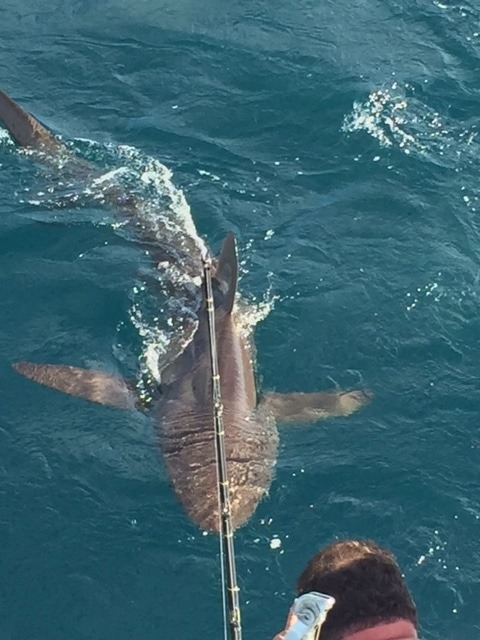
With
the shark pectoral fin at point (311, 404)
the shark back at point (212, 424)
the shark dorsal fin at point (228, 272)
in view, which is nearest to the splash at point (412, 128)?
the shark dorsal fin at point (228, 272)

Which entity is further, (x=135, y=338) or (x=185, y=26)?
(x=185, y=26)

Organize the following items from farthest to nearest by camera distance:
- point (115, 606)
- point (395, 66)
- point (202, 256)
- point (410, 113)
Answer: point (395, 66)
point (410, 113)
point (202, 256)
point (115, 606)

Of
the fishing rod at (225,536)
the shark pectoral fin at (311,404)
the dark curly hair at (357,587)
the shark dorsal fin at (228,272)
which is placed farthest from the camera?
the shark dorsal fin at (228,272)

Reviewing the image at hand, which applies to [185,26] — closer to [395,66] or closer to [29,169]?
[395,66]

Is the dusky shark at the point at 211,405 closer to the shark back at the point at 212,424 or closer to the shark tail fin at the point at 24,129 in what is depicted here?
the shark back at the point at 212,424

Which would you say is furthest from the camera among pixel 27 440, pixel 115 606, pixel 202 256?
pixel 202 256

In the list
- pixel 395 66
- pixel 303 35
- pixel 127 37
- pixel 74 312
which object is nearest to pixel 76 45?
pixel 127 37

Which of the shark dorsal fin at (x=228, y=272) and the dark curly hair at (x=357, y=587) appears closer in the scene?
the dark curly hair at (x=357, y=587)

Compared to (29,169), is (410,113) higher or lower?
higher
